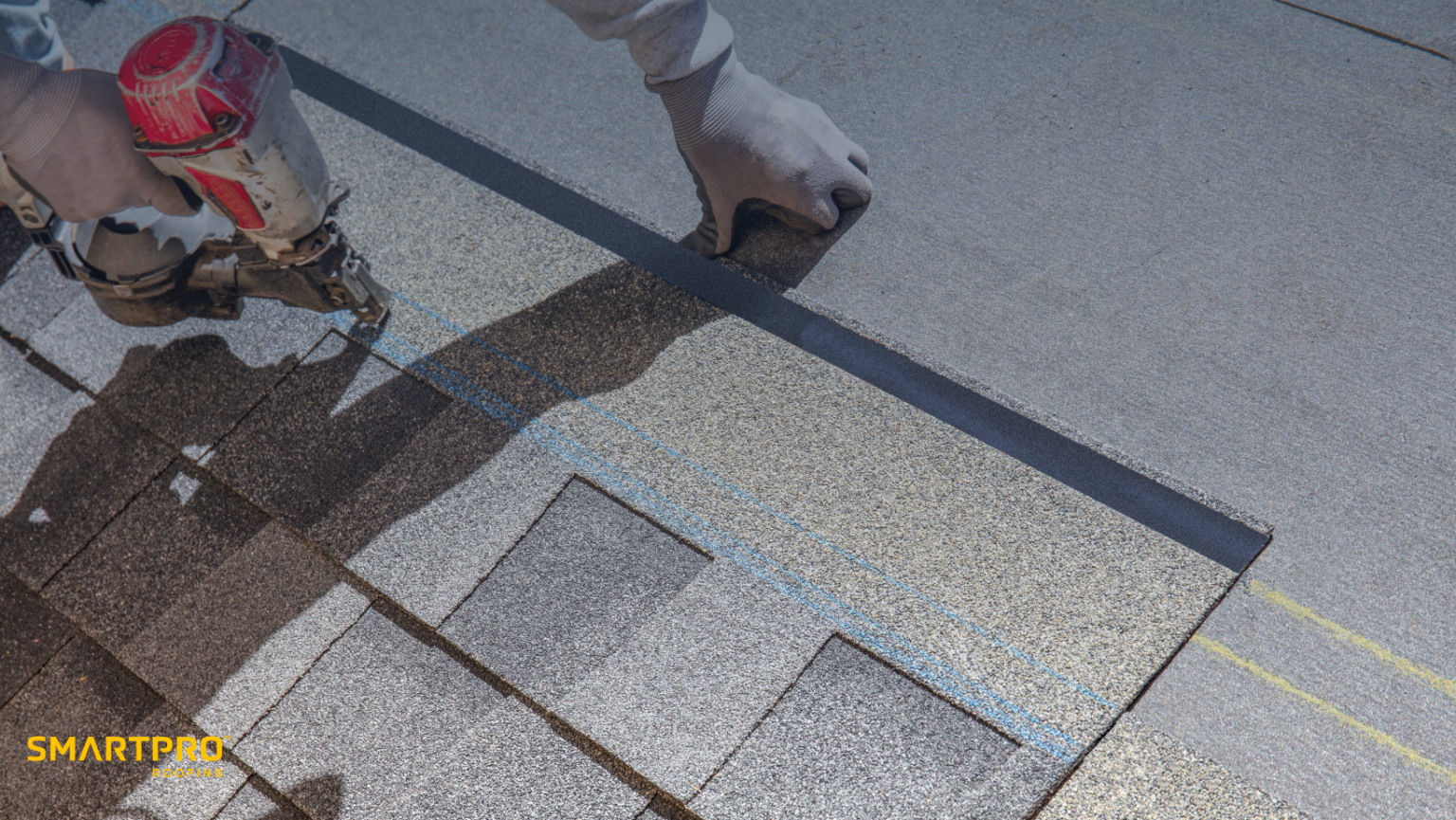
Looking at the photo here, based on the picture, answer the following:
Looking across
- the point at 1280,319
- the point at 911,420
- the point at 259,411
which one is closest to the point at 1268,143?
the point at 1280,319

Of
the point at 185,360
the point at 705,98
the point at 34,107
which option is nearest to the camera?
the point at 34,107

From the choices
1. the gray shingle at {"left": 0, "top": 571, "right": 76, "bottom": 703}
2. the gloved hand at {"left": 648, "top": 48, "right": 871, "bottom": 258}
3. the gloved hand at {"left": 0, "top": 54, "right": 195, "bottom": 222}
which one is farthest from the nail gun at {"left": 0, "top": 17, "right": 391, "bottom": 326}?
the gloved hand at {"left": 648, "top": 48, "right": 871, "bottom": 258}

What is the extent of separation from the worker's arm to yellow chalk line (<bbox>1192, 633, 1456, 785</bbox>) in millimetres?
1510

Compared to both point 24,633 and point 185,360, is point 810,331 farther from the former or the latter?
point 24,633

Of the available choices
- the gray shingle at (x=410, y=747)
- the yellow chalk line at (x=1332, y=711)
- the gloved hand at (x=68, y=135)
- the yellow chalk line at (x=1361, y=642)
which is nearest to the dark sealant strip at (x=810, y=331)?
the yellow chalk line at (x=1361, y=642)

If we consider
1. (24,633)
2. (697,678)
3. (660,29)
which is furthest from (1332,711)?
(24,633)

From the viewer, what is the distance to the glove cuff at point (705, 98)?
261 cm

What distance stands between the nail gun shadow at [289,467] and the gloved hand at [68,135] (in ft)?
2.55

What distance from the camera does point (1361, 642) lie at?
7.36 ft

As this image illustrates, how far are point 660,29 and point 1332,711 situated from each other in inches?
87.5

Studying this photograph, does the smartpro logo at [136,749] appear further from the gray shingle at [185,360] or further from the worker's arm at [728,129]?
the worker's arm at [728,129]

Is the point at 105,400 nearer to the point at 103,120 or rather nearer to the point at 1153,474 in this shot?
the point at 103,120

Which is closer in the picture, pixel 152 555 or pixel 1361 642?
pixel 1361 642

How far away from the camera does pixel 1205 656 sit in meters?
2.26
